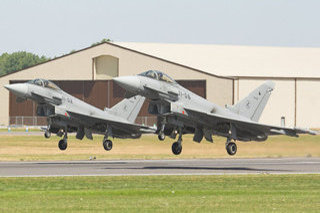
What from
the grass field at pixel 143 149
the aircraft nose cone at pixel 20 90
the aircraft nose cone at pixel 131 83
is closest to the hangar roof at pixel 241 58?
the grass field at pixel 143 149

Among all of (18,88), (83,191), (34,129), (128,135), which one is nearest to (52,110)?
(18,88)

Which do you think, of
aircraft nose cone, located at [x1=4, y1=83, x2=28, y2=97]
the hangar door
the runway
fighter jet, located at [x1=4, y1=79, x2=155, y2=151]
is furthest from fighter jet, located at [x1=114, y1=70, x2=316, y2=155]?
the hangar door

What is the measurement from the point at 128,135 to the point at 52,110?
5.80 m

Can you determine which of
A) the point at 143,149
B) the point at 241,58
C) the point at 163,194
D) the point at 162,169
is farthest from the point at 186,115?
the point at 241,58

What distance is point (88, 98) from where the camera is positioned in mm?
93125

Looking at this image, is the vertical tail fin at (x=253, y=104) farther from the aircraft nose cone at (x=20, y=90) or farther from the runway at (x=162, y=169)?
the aircraft nose cone at (x=20, y=90)

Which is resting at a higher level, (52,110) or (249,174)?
(52,110)

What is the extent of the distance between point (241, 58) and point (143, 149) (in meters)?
37.7

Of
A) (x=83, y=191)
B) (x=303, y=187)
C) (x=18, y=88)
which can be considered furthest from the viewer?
(x=18, y=88)

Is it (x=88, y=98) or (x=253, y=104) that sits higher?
(x=88, y=98)

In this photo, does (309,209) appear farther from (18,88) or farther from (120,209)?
(18,88)

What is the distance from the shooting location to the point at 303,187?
29078mm

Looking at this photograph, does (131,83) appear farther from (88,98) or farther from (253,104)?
(88,98)

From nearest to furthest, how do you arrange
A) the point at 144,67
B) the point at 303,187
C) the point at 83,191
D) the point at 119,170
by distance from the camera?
1. the point at 83,191
2. the point at 303,187
3. the point at 119,170
4. the point at 144,67
